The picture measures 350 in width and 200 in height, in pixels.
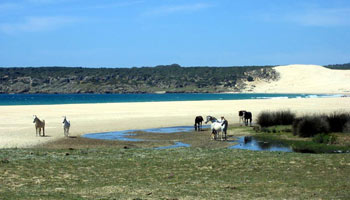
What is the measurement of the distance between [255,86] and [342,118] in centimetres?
13515

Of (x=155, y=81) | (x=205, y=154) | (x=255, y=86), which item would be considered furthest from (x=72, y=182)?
(x=155, y=81)

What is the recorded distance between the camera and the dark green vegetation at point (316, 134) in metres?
22.3

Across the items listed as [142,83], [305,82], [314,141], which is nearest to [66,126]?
[314,141]

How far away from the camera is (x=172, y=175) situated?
48.2ft

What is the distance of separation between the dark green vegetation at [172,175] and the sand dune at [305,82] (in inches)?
4589

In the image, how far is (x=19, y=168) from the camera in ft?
50.9

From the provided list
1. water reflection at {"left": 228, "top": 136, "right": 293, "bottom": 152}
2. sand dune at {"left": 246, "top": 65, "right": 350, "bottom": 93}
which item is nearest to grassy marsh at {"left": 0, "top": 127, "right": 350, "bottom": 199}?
water reflection at {"left": 228, "top": 136, "right": 293, "bottom": 152}

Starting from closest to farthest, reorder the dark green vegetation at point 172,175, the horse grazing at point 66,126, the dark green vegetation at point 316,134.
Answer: the dark green vegetation at point 172,175 < the dark green vegetation at point 316,134 < the horse grazing at point 66,126

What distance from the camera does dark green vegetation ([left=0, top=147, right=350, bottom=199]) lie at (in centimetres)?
1179

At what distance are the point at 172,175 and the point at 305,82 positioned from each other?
14781 cm

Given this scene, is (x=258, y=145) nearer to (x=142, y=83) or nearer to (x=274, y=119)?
(x=274, y=119)

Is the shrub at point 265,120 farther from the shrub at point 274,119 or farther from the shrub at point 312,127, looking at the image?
the shrub at point 312,127

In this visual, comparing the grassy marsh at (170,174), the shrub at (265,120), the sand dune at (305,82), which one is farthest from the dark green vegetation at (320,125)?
the sand dune at (305,82)

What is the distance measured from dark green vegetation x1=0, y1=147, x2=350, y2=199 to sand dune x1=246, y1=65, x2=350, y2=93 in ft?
382
